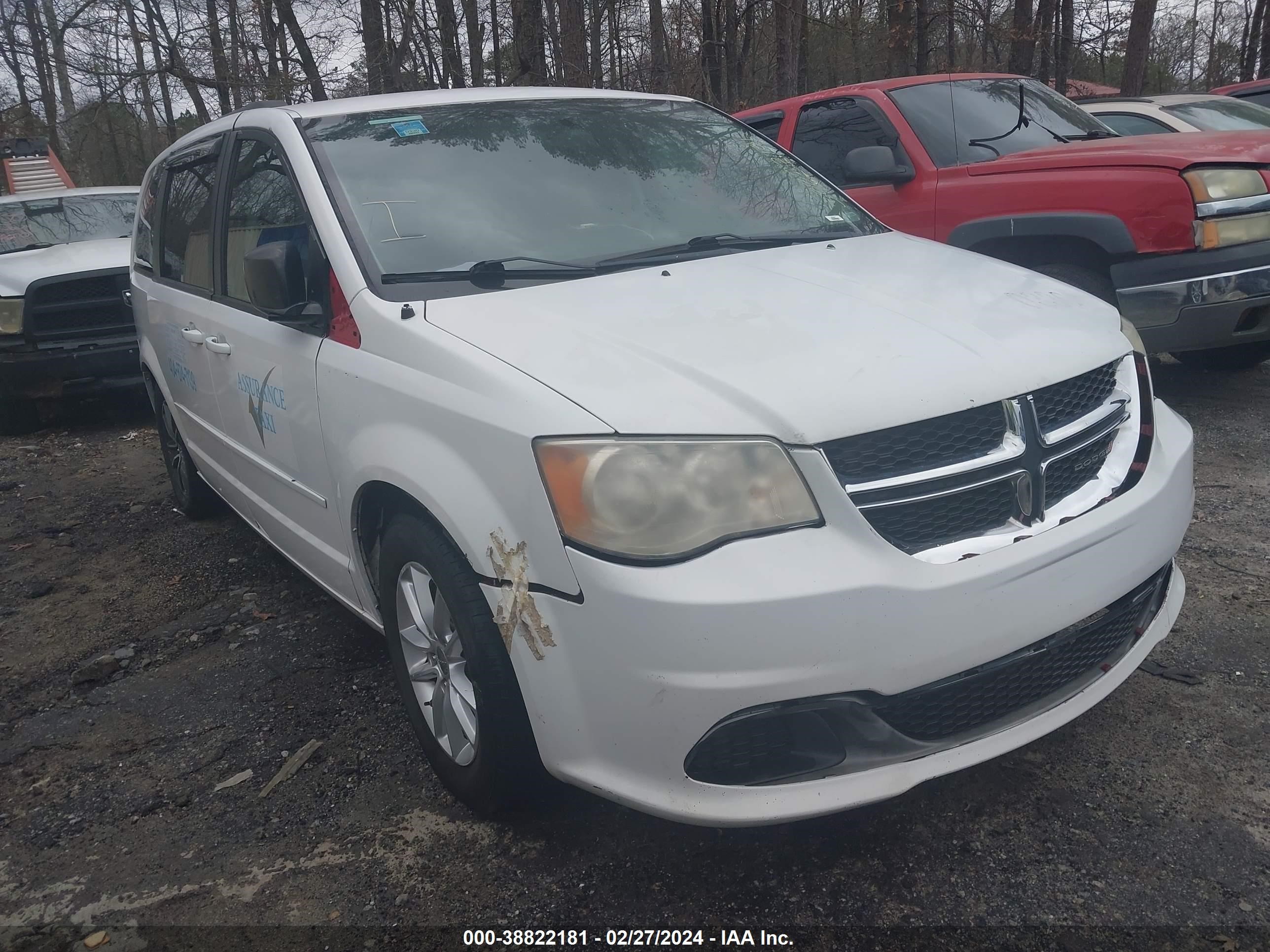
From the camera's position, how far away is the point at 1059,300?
2.64m

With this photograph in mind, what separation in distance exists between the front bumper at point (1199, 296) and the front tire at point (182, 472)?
14.6 feet

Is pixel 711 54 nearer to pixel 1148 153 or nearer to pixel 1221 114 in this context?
pixel 1221 114

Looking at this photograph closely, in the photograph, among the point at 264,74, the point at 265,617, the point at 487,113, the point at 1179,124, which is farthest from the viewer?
the point at 264,74

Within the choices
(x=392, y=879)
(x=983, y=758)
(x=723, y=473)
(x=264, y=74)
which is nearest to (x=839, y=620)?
(x=723, y=473)

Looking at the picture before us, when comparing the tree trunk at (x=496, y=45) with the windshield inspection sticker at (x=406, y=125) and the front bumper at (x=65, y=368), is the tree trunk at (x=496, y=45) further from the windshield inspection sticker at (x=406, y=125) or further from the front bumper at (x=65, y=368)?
the windshield inspection sticker at (x=406, y=125)

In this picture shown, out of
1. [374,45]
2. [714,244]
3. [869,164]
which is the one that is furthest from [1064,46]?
[714,244]

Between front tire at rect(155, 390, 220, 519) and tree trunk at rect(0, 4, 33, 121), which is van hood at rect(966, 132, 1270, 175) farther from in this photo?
tree trunk at rect(0, 4, 33, 121)

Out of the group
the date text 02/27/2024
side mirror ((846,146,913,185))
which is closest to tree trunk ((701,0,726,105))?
side mirror ((846,146,913,185))

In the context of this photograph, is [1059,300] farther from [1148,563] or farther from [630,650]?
[630,650]

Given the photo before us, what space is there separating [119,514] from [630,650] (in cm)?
459

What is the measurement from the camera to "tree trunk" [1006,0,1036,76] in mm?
12094

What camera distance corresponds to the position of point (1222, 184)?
15.1 feet

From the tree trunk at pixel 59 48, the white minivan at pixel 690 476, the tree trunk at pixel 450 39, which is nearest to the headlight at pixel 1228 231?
the white minivan at pixel 690 476

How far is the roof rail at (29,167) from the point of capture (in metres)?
16.0
